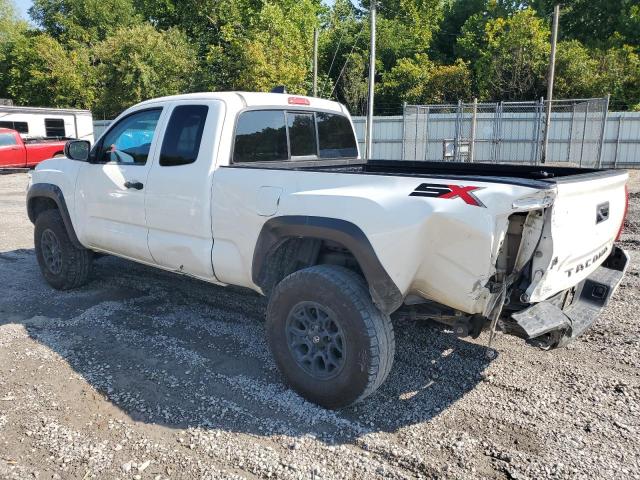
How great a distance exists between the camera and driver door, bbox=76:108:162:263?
15.5ft

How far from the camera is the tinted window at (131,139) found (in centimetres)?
479

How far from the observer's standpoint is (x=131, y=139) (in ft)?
16.4

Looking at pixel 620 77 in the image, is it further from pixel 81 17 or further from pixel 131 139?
pixel 81 17

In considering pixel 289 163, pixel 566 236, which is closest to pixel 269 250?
pixel 289 163

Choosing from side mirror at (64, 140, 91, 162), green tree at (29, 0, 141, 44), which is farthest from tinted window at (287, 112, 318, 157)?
green tree at (29, 0, 141, 44)

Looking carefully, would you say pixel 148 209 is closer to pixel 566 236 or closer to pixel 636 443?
pixel 566 236

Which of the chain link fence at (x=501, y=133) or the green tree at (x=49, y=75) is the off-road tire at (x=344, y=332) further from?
the green tree at (x=49, y=75)

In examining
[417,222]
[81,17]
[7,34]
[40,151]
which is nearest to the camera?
[417,222]

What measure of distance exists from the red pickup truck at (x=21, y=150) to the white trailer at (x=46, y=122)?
3656 mm

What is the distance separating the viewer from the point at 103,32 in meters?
40.7

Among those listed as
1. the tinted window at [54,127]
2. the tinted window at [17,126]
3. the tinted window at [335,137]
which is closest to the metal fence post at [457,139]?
the tinted window at [335,137]

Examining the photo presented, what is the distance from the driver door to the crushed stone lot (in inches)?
29.1

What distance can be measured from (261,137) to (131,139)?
136cm

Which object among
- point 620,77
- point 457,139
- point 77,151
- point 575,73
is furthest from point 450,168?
point 620,77
